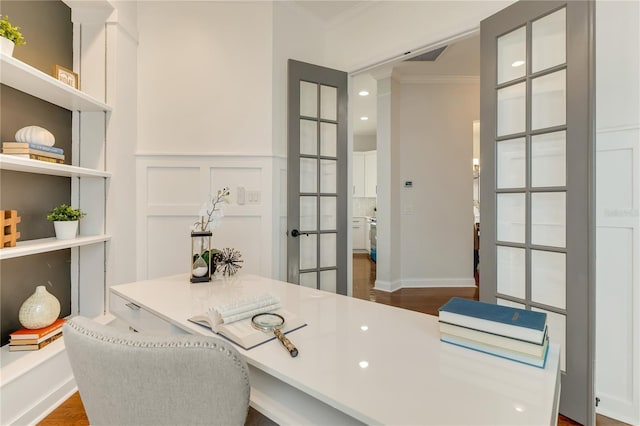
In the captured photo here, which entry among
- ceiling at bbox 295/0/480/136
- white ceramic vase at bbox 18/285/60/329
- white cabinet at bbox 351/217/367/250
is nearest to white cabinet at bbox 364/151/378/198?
white cabinet at bbox 351/217/367/250

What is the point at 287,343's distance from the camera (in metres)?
0.84

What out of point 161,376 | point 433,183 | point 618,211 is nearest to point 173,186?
point 161,376

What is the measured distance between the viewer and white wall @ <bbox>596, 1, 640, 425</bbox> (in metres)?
1.64

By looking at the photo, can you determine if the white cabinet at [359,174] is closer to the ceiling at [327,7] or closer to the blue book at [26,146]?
the ceiling at [327,7]

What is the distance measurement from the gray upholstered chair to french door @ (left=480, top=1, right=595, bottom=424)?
5.74 ft

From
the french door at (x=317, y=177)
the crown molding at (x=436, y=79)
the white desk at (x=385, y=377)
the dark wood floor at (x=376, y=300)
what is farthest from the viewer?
the crown molding at (x=436, y=79)

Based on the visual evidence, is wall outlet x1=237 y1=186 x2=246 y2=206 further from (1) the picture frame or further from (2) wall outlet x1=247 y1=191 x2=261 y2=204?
(1) the picture frame

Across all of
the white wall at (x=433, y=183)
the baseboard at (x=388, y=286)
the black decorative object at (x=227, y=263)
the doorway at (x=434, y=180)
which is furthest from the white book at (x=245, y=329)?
the white wall at (x=433, y=183)

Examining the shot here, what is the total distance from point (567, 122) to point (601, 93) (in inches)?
13.4

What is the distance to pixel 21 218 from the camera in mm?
1915

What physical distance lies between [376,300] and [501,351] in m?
3.03

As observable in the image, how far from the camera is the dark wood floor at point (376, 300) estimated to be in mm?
1671

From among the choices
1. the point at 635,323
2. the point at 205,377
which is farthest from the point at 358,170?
the point at 205,377

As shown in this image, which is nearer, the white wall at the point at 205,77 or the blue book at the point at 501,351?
the blue book at the point at 501,351
